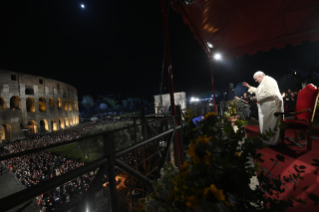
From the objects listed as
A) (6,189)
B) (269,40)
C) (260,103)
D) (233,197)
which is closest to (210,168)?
(233,197)

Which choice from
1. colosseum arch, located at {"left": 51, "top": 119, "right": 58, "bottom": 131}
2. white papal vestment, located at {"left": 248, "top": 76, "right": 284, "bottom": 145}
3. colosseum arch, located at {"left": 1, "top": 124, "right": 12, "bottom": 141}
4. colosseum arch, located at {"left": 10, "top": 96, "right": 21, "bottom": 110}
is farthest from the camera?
colosseum arch, located at {"left": 51, "top": 119, "right": 58, "bottom": 131}

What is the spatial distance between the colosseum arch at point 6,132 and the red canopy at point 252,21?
27.3 m

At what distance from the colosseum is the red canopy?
27114 millimetres

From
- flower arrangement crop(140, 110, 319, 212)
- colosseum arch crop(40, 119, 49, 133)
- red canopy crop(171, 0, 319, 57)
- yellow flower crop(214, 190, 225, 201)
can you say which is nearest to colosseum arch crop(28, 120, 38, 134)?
colosseum arch crop(40, 119, 49, 133)

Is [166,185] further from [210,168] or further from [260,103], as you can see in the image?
[260,103]

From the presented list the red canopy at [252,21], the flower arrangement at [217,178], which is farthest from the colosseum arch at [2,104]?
the flower arrangement at [217,178]

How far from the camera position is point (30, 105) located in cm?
2527

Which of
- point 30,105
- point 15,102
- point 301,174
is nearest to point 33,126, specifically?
point 30,105

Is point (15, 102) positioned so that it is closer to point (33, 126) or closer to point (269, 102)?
point (33, 126)

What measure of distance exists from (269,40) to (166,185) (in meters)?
5.36

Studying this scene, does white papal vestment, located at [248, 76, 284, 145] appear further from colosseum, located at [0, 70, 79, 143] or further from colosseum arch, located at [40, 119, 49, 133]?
colosseum arch, located at [40, 119, 49, 133]

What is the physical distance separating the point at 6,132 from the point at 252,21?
98.2 feet

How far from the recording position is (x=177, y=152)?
2.90 metres

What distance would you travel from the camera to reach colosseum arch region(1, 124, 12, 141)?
18.4 meters
